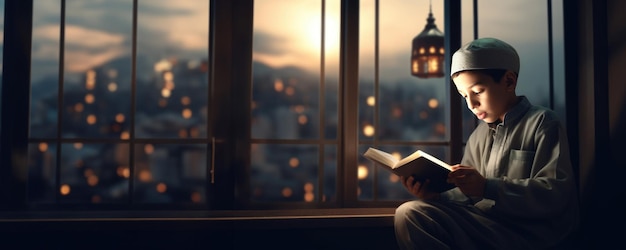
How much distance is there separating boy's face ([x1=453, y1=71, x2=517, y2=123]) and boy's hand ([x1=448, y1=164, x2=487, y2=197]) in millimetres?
301

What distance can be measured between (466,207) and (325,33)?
112cm

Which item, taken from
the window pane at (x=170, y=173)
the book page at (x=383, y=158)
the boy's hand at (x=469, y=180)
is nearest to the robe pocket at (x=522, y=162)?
the boy's hand at (x=469, y=180)

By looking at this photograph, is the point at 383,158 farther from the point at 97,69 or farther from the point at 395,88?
the point at 395,88

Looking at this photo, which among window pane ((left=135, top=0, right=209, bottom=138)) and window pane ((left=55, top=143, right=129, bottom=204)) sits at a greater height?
window pane ((left=135, top=0, right=209, bottom=138))

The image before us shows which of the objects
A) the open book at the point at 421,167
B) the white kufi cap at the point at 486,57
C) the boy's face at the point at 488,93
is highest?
the white kufi cap at the point at 486,57

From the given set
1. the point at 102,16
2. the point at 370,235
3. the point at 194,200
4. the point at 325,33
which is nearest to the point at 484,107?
the point at 370,235

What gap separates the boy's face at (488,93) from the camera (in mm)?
1848

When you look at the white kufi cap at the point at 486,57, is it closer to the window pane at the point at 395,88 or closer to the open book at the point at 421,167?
the open book at the point at 421,167

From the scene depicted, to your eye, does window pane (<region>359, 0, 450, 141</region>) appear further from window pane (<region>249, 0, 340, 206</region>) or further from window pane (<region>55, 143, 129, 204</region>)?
window pane (<region>55, 143, 129, 204</region>)

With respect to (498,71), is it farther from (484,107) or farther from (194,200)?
(194,200)

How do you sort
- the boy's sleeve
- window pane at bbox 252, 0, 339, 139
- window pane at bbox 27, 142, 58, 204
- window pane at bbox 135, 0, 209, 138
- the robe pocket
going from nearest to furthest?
the boy's sleeve → the robe pocket → window pane at bbox 27, 142, 58, 204 → window pane at bbox 135, 0, 209, 138 → window pane at bbox 252, 0, 339, 139

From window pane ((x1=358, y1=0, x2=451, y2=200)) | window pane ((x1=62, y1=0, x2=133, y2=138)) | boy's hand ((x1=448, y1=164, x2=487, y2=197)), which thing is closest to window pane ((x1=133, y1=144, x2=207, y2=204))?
window pane ((x1=62, y1=0, x2=133, y2=138))

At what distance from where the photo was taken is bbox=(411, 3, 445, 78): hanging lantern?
4156 millimetres

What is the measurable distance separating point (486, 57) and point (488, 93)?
13 cm
